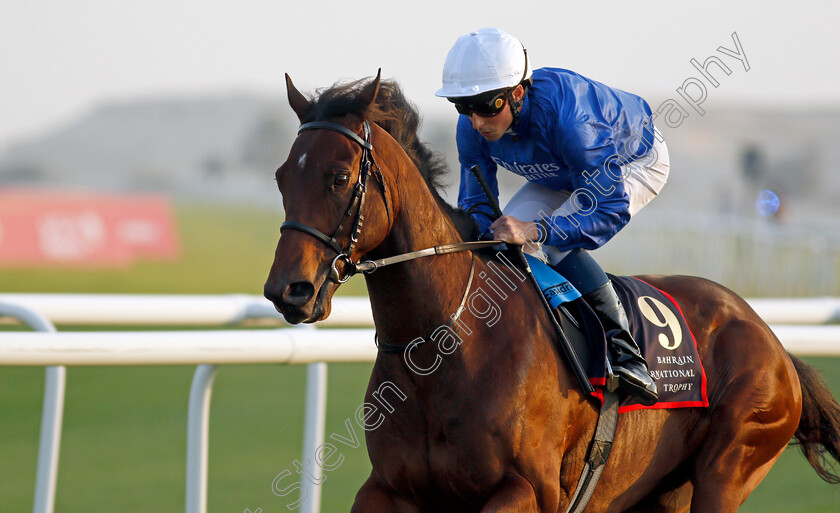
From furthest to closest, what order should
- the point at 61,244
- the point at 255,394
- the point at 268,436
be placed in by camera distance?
the point at 61,244 → the point at 255,394 → the point at 268,436

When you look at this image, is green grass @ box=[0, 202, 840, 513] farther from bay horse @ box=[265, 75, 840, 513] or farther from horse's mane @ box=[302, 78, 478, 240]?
horse's mane @ box=[302, 78, 478, 240]

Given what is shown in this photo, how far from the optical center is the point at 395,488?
255 centimetres

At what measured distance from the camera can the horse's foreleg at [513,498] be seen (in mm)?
2379

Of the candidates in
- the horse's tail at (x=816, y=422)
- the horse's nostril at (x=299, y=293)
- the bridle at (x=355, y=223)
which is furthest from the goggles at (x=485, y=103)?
the horse's tail at (x=816, y=422)

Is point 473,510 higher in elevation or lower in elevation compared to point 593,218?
lower

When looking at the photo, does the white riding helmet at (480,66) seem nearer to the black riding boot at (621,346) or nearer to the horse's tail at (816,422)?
the black riding boot at (621,346)

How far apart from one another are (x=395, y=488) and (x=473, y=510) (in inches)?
8.4

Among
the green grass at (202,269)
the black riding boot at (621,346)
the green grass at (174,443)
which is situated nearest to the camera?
the black riding boot at (621,346)

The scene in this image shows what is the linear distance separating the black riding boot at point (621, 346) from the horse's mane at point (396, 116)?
425 millimetres

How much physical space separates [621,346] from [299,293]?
43.7 inches

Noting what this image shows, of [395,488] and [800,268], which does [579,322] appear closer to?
[395,488]

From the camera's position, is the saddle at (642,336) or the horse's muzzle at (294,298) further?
the saddle at (642,336)

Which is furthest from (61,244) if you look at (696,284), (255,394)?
(696,284)

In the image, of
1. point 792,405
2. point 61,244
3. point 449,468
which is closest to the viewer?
point 449,468
